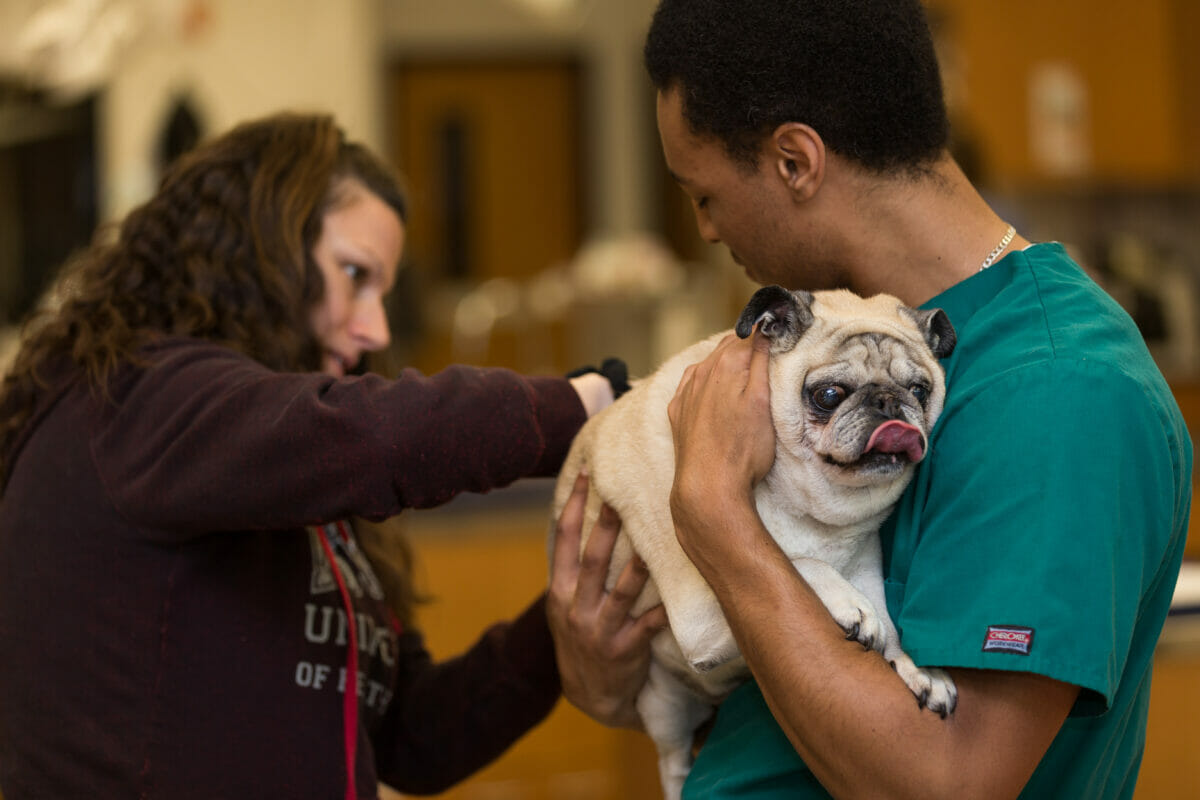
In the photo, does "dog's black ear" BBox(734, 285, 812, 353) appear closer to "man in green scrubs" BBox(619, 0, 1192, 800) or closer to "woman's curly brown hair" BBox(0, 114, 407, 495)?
"man in green scrubs" BBox(619, 0, 1192, 800)

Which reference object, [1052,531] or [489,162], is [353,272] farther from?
[489,162]

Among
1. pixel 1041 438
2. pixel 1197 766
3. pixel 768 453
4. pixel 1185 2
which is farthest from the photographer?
pixel 1185 2

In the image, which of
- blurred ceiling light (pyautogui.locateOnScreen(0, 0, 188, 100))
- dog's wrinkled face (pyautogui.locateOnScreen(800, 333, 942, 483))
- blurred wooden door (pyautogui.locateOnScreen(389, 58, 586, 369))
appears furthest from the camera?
blurred wooden door (pyautogui.locateOnScreen(389, 58, 586, 369))

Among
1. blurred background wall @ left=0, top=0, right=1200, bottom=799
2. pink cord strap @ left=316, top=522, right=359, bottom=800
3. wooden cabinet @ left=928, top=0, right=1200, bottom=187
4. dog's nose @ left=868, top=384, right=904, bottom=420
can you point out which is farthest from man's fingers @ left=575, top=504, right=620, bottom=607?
wooden cabinet @ left=928, top=0, right=1200, bottom=187

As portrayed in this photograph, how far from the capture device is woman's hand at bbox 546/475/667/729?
149 centimetres

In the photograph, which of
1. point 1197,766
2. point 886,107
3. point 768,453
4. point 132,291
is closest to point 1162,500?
point 768,453

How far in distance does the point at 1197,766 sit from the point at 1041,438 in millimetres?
2278

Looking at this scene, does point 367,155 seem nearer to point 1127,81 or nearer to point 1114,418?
point 1114,418

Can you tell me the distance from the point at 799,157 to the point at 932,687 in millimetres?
580

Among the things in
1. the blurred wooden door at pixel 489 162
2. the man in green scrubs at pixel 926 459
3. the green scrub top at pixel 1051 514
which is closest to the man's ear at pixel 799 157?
the man in green scrubs at pixel 926 459

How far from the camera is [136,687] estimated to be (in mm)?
1350

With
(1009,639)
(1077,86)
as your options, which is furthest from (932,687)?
(1077,86)

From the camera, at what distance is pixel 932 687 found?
109 centimetres

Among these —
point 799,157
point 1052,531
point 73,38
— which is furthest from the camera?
point 73,38
